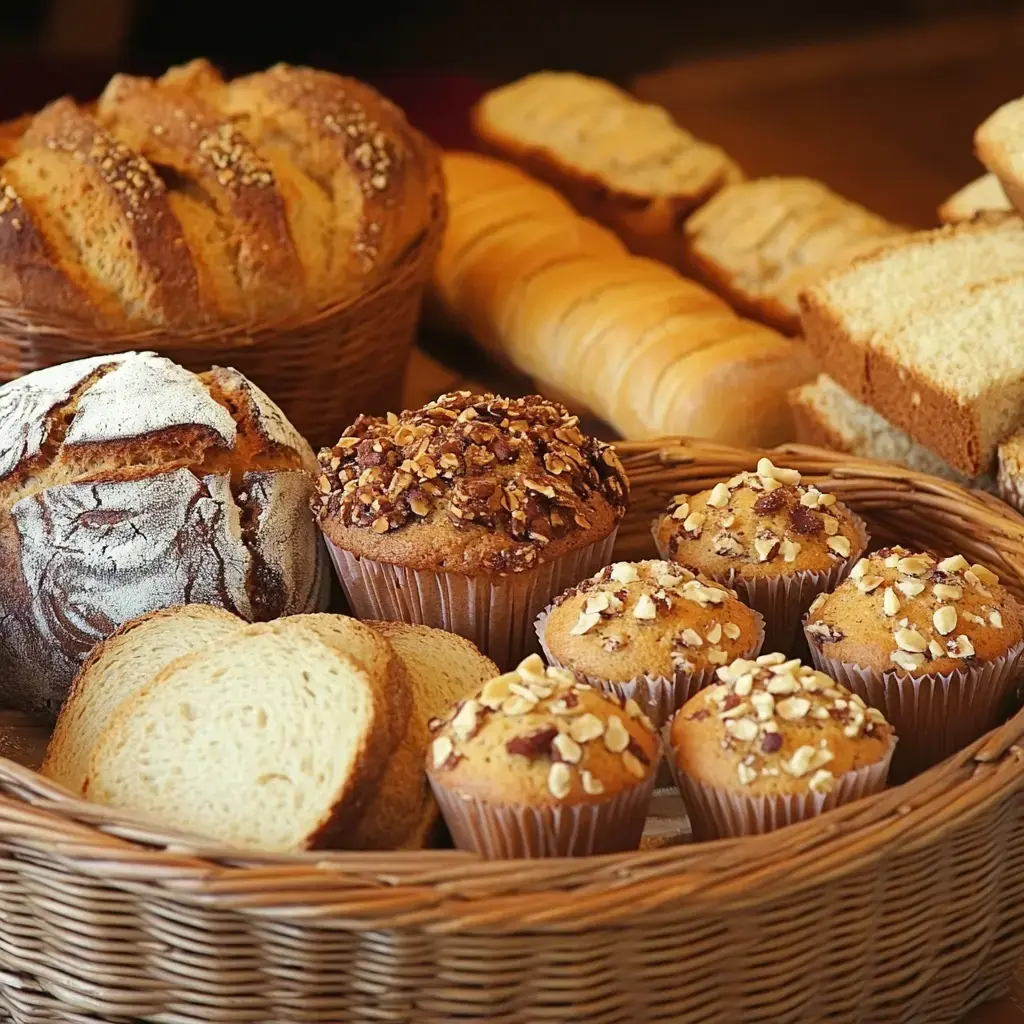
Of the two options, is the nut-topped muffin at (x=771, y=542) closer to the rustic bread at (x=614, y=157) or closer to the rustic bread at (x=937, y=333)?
the rustic bread at (x=937, y=333)

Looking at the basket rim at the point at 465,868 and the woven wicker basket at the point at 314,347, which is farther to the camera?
the woven wicker basket at the point at 314,347

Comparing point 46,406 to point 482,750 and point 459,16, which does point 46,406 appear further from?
point 459,16

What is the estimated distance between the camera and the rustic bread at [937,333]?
212 centimetres

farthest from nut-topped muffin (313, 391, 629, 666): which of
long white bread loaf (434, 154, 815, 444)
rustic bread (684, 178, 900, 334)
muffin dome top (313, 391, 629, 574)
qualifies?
rustic bread (684, 178, 900, 334)

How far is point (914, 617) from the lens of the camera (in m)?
1.58

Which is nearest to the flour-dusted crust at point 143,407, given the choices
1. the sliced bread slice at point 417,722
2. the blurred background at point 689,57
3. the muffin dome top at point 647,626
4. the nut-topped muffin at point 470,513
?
the nut-topped muffin at point 470,513

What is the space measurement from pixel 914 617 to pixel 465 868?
0.61 metres

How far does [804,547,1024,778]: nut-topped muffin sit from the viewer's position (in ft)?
5.08

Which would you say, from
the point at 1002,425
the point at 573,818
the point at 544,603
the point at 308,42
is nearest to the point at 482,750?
the point at 573,818

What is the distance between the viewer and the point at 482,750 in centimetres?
134

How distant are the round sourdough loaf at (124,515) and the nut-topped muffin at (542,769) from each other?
0.49m

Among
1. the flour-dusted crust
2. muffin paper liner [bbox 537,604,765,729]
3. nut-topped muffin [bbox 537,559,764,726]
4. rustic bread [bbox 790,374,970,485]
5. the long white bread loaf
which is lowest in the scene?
the long white bread loaf

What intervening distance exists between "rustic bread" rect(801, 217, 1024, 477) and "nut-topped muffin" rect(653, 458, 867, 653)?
1.19 ft

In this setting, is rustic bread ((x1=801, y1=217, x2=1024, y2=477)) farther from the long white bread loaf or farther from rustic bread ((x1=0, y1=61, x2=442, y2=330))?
rustic bread ((x1=0, y1=61, x2=442, y2=330))
